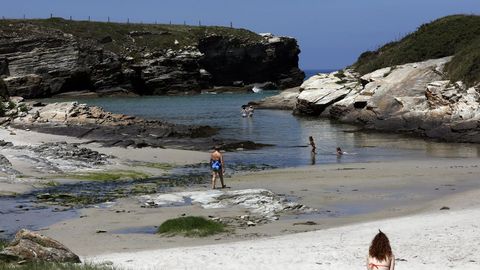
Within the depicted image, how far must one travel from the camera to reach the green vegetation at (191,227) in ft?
58.8

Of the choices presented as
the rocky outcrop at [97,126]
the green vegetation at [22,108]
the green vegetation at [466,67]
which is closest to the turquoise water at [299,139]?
the rocky outcrop at [97,126]

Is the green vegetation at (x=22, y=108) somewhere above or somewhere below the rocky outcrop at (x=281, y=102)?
below

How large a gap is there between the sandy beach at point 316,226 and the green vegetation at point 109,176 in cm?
202

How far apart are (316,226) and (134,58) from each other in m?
110

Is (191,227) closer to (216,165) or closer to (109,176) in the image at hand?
(216,165)

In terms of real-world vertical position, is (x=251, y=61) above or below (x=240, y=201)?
above

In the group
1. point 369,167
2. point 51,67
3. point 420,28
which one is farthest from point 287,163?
point 51,67

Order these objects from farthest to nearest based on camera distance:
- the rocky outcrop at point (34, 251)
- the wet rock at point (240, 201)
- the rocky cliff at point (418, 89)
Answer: the rocky cliff at point (418, 89), the wet rock at point (240, 201), the rocky outcrop at point (34, 251)

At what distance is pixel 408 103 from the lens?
2105 inches

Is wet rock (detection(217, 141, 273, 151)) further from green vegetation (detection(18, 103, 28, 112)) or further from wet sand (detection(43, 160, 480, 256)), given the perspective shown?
green vegetation (detection(18, 103, 28, 112))

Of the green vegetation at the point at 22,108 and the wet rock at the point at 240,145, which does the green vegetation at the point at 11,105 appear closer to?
the green vegetation at the point at 22,108

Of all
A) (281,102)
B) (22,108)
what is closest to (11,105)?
(22,108)

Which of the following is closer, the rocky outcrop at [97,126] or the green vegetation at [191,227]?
the green vegetation at [191,227]

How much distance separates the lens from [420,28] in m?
78.1
